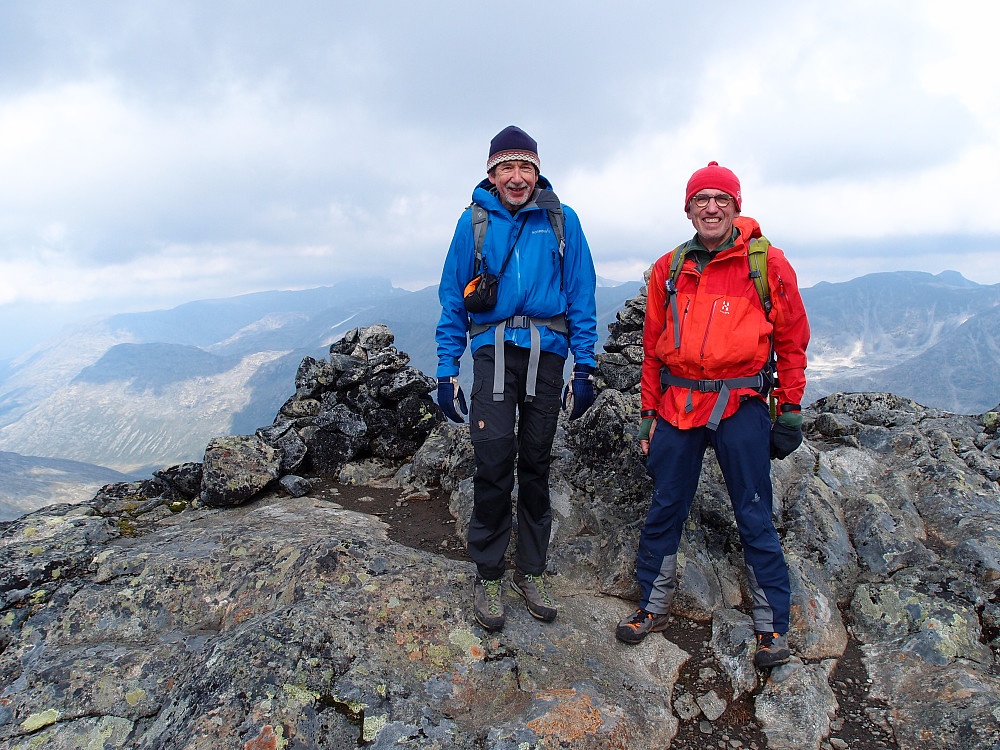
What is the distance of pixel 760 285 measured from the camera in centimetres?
591

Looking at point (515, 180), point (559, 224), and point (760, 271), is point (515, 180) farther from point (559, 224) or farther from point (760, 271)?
point (760, 271)

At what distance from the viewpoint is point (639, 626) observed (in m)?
6.81

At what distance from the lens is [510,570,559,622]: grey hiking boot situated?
6.88 meters

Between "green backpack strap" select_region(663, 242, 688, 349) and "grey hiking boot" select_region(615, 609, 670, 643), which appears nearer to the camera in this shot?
"green backpack strap" select_region(663, 242, 688, 349)

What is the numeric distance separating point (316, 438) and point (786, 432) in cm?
1086

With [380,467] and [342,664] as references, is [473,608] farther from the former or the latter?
[380,467]

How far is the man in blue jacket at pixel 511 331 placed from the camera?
6.52 m

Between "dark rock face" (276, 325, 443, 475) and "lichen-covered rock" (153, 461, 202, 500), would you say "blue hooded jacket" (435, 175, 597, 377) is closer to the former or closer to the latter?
"dark rock face" (276, 325, 443, 475)

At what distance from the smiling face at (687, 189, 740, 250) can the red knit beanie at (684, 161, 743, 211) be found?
0.06m

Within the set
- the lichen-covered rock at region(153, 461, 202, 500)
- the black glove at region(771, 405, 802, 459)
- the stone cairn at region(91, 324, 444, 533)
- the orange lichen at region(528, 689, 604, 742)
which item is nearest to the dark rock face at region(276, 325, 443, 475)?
the stone cairn at region(91, 324, 444, 533)

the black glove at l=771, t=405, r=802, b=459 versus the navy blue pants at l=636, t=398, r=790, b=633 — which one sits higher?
the black glove at l=771, t=405, r=802, b=459

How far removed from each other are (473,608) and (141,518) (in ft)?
28.1

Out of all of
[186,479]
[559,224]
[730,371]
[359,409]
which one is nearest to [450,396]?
[559,224]

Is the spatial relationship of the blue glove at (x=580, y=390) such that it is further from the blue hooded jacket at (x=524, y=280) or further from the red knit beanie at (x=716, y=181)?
the red knit beanie at (x=716, y=181)
